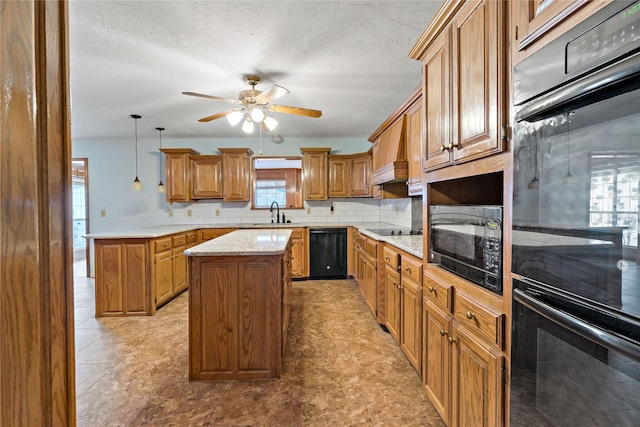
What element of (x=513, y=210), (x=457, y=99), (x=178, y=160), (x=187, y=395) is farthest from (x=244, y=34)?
(x=178, y=160)

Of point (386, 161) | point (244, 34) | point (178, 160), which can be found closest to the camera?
point (244, 34)

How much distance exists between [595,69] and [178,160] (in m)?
4.84

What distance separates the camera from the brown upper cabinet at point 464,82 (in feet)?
3.46

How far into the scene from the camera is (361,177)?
477cm

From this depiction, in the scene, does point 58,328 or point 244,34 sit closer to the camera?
point 58,328

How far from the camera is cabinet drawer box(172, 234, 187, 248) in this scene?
3685 mm

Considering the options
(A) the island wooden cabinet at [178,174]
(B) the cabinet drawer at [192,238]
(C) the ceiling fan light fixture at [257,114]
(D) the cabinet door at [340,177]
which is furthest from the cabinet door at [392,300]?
(A) the island wooden cabinet at [178,174]

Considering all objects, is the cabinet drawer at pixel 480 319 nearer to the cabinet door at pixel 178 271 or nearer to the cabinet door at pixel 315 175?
the cabinet door at pixel 178 271

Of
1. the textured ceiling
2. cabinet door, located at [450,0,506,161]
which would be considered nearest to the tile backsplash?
the textured ceiling

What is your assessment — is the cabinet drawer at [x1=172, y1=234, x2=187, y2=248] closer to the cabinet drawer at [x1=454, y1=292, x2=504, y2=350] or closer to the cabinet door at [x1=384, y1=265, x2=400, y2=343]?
the cabinet door at [x1=384, y1=265, x2=400, y2=343]

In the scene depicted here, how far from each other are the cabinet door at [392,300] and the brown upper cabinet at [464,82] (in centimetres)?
103

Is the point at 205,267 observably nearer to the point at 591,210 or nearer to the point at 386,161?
the point at 591,210

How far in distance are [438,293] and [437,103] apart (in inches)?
38.9

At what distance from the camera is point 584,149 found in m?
0.69
